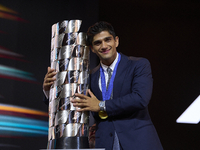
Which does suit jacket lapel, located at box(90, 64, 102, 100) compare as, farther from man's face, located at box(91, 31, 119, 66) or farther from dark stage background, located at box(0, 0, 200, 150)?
dark stage background, located at box(0, 0, 200, 150)

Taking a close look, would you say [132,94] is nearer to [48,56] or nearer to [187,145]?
[48,56]

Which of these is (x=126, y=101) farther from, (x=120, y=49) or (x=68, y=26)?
(x=120, y=49)

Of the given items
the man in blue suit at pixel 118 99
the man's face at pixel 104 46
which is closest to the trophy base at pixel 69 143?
the man in blue suit at pixel 118 99

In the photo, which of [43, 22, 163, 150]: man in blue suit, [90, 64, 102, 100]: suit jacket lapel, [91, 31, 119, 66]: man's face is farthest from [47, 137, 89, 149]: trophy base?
[91, 31, 119, 66]: man's face

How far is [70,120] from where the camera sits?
1568mm

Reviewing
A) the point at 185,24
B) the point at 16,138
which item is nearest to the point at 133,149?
the point at 16,138

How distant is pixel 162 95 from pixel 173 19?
1.11 metres

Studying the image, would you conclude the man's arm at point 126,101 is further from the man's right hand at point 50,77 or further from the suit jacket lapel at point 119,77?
the man's right hand at point 50,77

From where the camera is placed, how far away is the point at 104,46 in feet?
6.19

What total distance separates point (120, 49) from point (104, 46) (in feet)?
5.84

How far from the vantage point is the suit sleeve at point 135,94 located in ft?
5.33

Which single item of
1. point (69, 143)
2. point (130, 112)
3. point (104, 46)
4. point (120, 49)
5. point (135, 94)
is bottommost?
point (69, 143)

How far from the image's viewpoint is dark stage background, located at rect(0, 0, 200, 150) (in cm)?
268

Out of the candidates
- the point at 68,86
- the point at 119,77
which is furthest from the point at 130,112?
the point at 68,86
